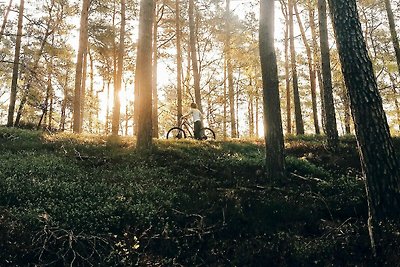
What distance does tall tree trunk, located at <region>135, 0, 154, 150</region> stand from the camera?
1377 cm

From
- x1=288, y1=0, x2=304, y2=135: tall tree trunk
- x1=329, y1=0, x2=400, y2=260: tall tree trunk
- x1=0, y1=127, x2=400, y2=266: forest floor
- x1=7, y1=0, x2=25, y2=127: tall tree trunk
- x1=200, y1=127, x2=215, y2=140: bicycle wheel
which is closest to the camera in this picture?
x1=0, y1=127, x2=400, y2=266: forest floor

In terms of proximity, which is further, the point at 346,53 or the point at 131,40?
the point at 131,40

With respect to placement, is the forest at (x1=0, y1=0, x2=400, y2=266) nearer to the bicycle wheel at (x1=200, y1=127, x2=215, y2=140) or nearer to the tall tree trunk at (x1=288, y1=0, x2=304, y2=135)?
the bicycle wheel at (x1=200, y1=127, x2=215, y2=140)

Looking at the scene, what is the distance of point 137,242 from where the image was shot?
699 centimetres

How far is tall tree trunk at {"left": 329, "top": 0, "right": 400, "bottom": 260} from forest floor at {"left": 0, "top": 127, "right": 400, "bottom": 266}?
0.68m

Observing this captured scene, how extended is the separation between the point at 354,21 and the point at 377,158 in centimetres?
283

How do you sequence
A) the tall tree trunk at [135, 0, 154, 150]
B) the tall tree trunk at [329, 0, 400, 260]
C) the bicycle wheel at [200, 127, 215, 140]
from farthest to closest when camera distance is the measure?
the bicycle wheel at [200, 127, 215, 140]
the tall tree trunk at [135, 0, 154, 150]
the tall tree trunk at [329, 0, 400, 260]

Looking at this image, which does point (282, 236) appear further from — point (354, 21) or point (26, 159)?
point (26, 159)

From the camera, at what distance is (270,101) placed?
10961 mm

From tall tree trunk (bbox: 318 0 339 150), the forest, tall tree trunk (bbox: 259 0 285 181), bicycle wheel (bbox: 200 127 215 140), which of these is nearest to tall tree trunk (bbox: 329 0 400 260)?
the forest

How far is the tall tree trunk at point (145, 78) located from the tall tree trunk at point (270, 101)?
4.91 meters

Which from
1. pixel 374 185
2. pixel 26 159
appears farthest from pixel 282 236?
pixel 26 159

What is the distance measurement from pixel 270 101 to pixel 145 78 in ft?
17.9


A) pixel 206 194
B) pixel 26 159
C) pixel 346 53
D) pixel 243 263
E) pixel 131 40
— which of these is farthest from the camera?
pixel 131 40
